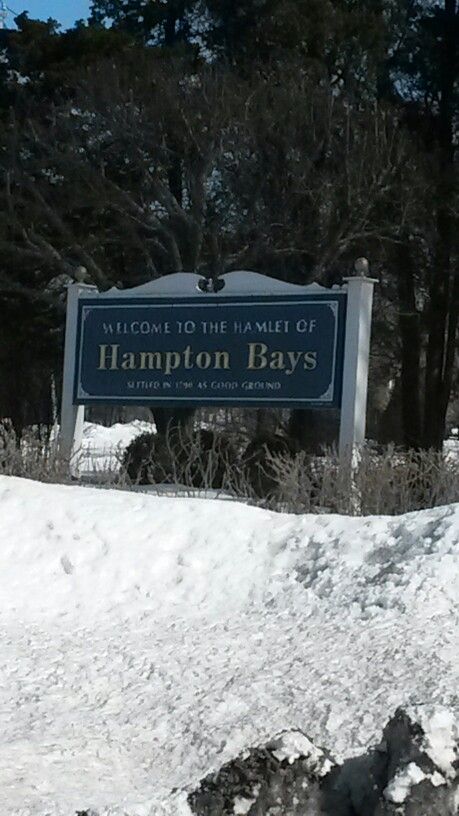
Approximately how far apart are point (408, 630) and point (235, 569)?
4.66 feet

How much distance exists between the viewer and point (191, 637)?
651 cm

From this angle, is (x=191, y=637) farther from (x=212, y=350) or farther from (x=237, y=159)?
(x=237, y=159)

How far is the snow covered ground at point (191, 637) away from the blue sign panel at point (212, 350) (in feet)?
12.2

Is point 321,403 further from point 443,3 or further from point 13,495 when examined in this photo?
point 443,3

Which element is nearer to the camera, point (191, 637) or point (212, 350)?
point (191, 637)

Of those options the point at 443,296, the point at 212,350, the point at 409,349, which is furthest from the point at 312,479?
the point at 409,349

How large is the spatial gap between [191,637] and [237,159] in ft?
45.7

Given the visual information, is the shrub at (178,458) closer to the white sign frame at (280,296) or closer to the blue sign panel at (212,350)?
the blue sign panel at (212,350)

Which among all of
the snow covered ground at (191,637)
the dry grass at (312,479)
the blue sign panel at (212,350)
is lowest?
the snow covered ground at (191,637)

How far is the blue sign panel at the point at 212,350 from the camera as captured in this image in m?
11.9

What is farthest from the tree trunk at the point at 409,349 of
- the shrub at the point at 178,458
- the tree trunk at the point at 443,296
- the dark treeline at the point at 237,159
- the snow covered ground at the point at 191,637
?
the snow covered ground at the point at 191,637

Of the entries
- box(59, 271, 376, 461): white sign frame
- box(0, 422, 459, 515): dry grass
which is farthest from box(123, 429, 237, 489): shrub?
box(59, 271, 376, 461): white sign frame

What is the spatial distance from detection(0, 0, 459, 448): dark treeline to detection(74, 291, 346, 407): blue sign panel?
6396 mm

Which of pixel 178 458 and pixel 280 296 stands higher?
pixel 280 296
